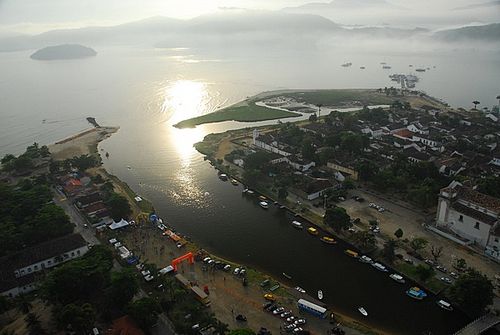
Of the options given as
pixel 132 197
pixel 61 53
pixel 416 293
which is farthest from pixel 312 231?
pixel 61 53

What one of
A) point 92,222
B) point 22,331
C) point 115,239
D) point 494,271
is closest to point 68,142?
point 92,222

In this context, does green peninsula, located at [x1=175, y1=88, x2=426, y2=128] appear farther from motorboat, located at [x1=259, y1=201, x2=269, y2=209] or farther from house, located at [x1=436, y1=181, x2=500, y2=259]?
house, located at [x1=436, y1=181, x2=500, y2=259]

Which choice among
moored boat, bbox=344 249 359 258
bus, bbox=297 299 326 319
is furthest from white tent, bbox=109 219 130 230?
moored boat, bbox=344 249 359 258

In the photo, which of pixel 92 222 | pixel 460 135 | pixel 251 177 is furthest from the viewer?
pixel 460 135

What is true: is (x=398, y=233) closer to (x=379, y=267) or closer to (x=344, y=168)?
(x=379, y=267)

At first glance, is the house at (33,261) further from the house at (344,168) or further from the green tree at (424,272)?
the house at (344,168)

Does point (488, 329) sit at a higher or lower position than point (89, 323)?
lower

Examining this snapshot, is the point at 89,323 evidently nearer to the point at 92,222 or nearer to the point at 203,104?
the point at 92,222
